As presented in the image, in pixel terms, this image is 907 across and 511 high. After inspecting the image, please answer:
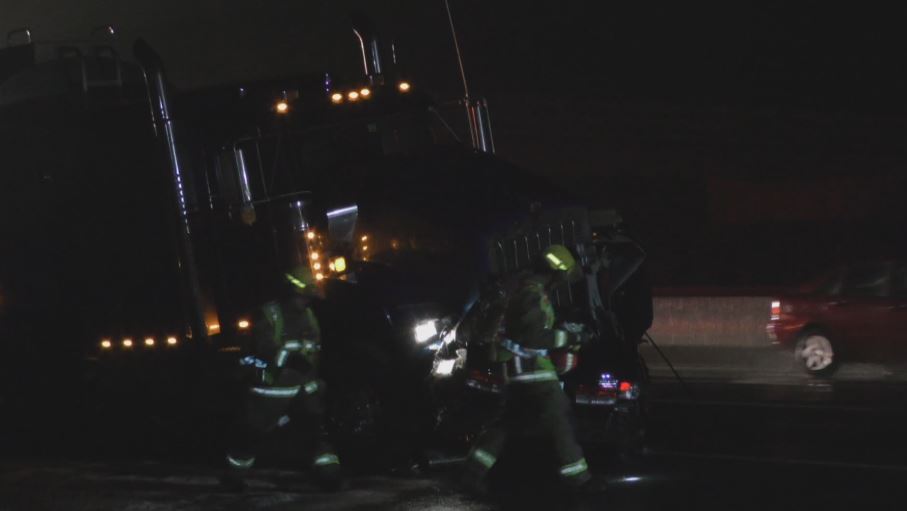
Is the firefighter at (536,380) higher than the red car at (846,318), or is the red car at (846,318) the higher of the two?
the firefighter at (536,380)

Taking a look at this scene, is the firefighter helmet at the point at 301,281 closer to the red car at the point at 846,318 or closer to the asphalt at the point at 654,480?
the asphalt at the point at 654,480

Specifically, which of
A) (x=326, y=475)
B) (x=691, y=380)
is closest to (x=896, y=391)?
(x=691, y=380)

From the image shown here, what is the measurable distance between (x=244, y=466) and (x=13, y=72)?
20.7 ft

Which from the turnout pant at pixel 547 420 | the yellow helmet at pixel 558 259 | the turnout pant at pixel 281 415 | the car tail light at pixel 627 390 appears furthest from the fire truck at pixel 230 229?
the turnout pant at pixel 547 420

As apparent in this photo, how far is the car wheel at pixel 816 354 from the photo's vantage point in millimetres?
15102

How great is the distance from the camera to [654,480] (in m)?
8.59

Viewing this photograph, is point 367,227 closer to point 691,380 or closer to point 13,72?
point 13,72

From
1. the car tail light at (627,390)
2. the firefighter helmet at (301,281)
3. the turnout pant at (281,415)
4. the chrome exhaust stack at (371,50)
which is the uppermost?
the chrome exhaust stack at (371,50)

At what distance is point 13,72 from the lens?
12820mm

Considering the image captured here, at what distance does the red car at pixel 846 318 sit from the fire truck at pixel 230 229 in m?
6.05

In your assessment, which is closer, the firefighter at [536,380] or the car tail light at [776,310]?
the firefighter at [536,380]

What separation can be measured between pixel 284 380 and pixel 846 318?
29.0 ft

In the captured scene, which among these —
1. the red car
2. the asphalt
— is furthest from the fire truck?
the red car

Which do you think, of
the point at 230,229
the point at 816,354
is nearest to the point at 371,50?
the point at 230,229
